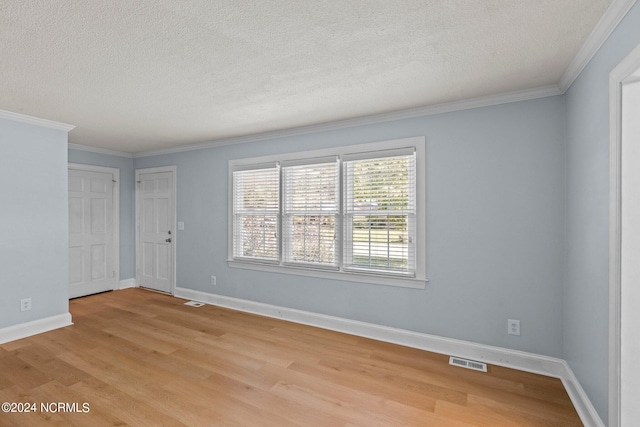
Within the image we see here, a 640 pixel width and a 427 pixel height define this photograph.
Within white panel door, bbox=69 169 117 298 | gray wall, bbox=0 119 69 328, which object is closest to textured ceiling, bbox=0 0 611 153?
gray wall, bbox=0 119 69 328

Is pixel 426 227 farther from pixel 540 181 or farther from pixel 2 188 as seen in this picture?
pixel 2 188

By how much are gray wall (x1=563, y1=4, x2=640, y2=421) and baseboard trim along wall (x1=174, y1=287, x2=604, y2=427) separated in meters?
0.12

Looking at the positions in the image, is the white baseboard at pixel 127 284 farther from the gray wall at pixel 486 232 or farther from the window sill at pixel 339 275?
the gray wall at pixel 486 232

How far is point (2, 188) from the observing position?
3264mm

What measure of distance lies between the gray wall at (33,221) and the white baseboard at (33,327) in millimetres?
54

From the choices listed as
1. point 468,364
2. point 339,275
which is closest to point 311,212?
point 339,275

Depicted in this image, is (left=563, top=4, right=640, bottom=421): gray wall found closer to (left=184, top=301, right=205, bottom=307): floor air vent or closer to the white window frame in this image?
the white window frame

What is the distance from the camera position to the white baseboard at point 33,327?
10.7 ft

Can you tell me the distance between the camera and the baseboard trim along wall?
2203mm

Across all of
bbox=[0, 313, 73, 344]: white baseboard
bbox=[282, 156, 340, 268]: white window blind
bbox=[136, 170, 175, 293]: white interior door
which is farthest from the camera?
bbox=[136, 170, 175, 293]: white interior door

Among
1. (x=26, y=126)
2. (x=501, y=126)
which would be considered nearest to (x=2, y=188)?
(x=26, y=126)

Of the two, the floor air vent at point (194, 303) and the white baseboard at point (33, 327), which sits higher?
the white baseboard at point (33, 327)

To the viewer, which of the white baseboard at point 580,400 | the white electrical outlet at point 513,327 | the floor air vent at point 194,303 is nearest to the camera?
the white baseboard at point 580,400

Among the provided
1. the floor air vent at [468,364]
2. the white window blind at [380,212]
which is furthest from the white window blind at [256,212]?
the floor air vent at [468,364]
